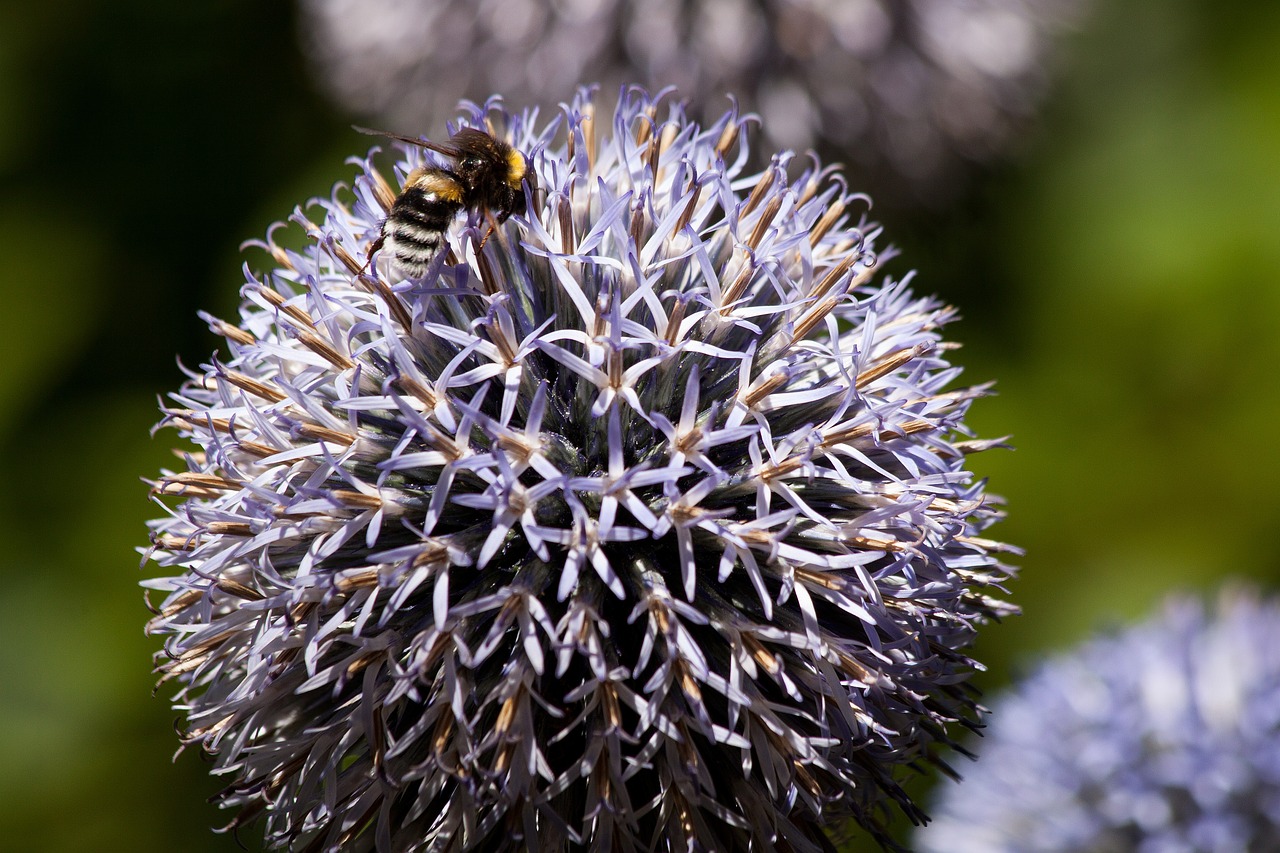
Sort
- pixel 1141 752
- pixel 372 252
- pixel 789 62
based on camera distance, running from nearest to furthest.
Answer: pixel 372 252 → pixel 1141 752 → pixel 789 62

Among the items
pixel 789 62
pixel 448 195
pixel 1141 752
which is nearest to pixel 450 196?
pixel 448 195

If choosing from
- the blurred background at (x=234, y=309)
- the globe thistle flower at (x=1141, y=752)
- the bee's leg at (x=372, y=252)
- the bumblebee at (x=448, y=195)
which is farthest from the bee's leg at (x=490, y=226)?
the blurred background at (x=234, y=309)

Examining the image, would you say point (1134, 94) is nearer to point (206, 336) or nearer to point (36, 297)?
point (206, 336)

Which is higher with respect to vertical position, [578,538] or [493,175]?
[493,175]

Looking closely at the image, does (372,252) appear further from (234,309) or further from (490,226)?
(234,309)

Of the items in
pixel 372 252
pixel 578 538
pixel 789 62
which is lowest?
pixel 578 538

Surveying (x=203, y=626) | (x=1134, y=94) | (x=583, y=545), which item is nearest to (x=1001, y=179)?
(x=1134, y=94)

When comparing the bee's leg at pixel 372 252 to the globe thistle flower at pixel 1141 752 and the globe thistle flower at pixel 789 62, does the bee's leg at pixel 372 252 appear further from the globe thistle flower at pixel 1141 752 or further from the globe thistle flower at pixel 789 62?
the globe thistle flower at pixel 1141 752

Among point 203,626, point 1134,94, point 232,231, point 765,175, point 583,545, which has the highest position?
point 1134,94
